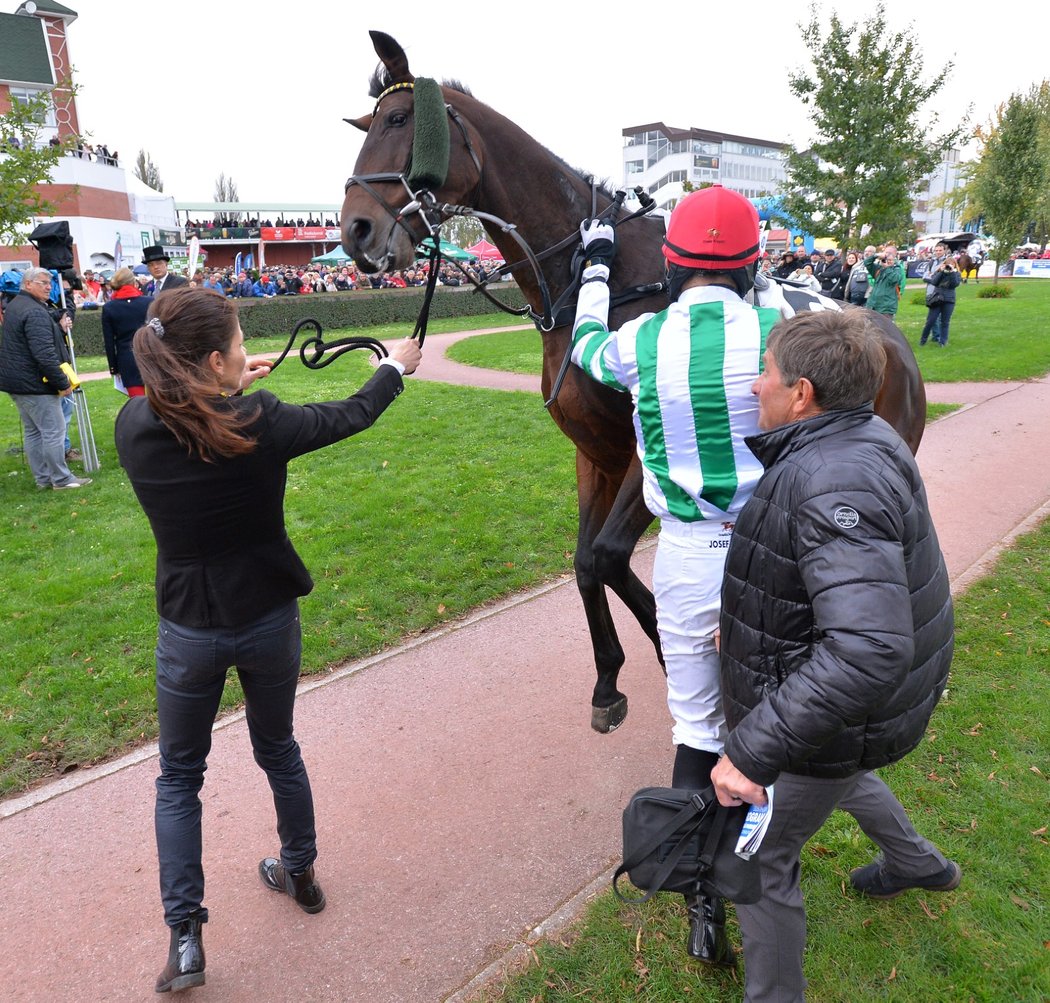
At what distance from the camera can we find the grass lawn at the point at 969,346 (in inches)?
486

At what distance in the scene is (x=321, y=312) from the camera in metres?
21.4

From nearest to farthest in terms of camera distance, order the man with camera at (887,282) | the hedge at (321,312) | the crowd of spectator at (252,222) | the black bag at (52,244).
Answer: the black bag at (52,244), the man with camera at (887,282), the hedge at (321,312), the crowd of spectator at (252,222)

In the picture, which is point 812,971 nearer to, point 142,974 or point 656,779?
point 656,779

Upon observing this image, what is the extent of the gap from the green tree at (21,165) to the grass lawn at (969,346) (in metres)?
7.61

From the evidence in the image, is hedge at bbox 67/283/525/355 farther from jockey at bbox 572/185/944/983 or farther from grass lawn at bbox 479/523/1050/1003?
jockey at bbox 572/185/944/983

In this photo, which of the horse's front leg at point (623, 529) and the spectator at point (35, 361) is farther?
the spectator at point (35, 361)

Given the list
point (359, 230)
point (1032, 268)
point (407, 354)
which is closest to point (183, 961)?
point (407, 354)

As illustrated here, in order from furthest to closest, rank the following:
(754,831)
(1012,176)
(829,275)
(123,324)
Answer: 1. (1012,176)
2. (829,275)
3. (123,324)
4. (754,831)

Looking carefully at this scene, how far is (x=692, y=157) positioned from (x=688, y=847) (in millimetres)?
83535

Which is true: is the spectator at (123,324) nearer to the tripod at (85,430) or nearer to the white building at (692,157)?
the tripod at (85,430)

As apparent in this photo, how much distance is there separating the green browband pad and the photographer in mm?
13331

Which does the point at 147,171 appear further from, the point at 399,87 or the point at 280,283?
the point at 399,87

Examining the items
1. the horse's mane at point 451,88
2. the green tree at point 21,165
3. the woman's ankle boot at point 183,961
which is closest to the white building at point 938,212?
the green tree at point 21,165

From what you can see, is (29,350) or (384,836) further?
(29,350)
